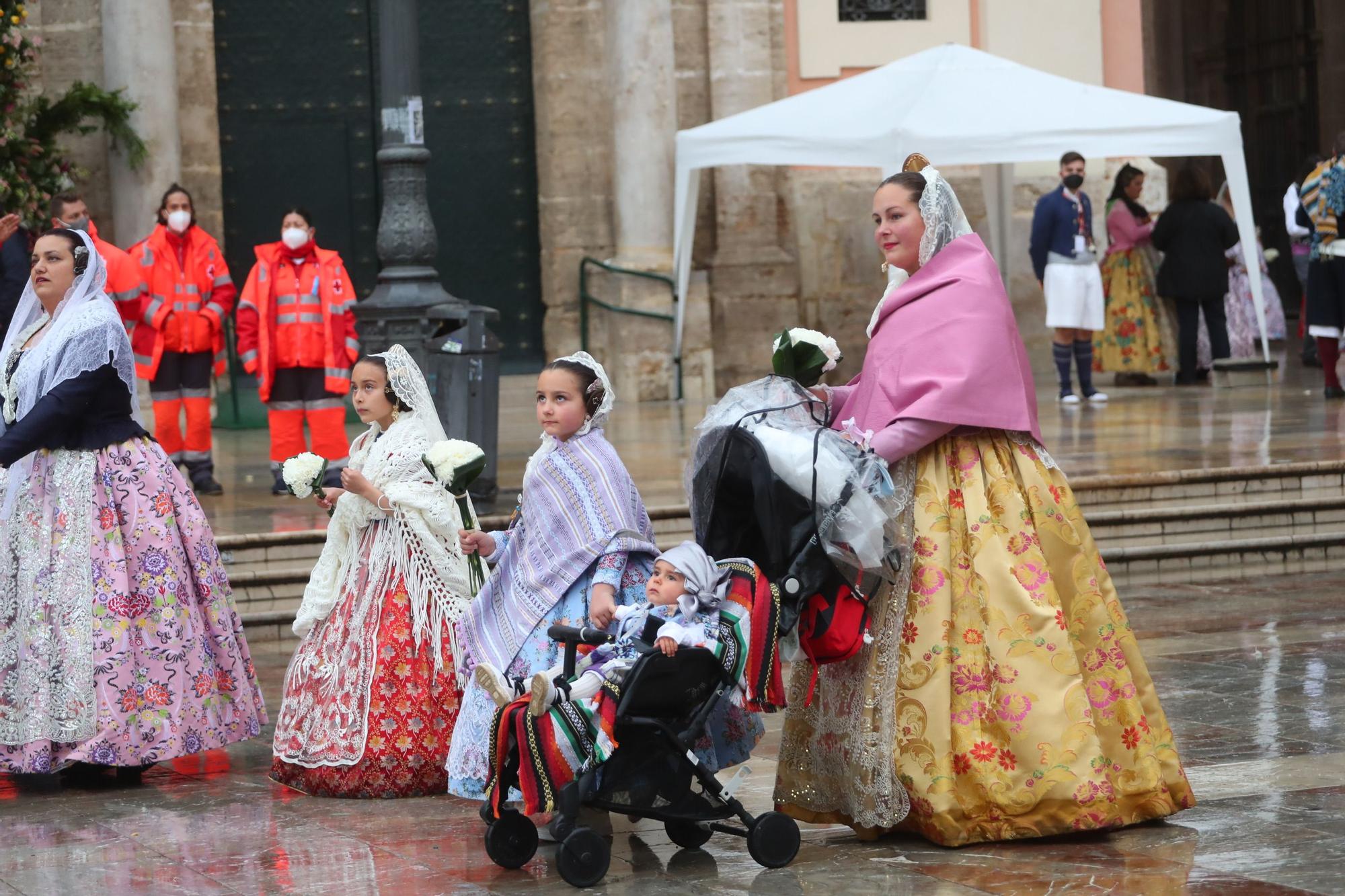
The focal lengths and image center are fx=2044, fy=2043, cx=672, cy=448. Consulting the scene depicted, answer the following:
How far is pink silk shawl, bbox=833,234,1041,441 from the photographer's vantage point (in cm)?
507

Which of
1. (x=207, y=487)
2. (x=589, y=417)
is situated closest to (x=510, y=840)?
(x=589, y=417)

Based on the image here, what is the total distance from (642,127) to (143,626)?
10537mm

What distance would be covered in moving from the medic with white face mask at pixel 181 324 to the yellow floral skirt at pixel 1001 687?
6823 millimetres

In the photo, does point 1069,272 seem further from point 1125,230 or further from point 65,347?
point 65,347

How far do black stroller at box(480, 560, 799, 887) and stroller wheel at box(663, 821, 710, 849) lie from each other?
85 millimetres

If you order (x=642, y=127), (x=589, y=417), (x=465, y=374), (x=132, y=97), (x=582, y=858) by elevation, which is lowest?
(x=582, y=858)

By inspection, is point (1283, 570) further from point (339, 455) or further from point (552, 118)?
point (552, 118)

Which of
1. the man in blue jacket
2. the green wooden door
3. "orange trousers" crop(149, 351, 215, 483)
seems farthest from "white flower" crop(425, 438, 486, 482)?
the green wooden door

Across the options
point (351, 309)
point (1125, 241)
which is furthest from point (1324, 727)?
point (1125, 241)

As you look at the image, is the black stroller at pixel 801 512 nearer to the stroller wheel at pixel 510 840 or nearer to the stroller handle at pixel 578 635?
the stroller handle at pixel 578 635

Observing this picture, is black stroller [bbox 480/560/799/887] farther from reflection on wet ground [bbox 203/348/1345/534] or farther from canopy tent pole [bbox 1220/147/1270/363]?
canopy tent pole [bbox 1220/147/1270/363]

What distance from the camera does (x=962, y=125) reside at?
562 inches

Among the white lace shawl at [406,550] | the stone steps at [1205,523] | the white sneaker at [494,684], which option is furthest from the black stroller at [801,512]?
the stone steps at [1205,523]

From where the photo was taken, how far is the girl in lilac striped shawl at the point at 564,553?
5.33m
